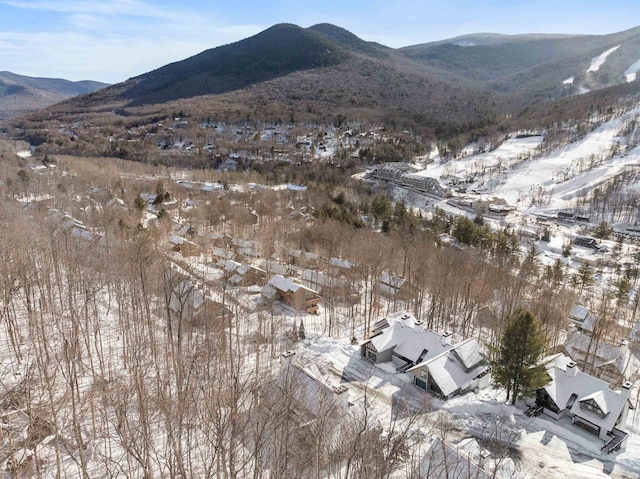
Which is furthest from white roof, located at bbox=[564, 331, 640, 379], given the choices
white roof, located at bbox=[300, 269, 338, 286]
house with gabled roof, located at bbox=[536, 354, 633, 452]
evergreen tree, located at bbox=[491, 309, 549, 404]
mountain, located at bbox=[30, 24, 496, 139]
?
mountain, located at bbox=[30, 24, 496, 139]

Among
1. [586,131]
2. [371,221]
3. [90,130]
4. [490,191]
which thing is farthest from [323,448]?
[90,130]

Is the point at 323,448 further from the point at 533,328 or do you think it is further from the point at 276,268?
the point at 276,268

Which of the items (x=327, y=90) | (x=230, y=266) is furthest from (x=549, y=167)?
(x=327, y=90)

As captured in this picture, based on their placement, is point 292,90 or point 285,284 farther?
point 292,90

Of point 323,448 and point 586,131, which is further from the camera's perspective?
point 586,131

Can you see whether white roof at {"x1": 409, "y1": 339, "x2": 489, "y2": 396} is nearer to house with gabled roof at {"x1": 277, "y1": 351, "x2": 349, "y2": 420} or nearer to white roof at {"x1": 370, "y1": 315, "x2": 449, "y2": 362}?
white roof at {"x1": 370, "y1": 315, "x2": 449, "y2": 362}

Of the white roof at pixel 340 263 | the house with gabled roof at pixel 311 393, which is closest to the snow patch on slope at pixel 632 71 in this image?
the white roof at pixel 340 263

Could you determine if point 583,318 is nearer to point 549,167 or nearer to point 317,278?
point 317,278
